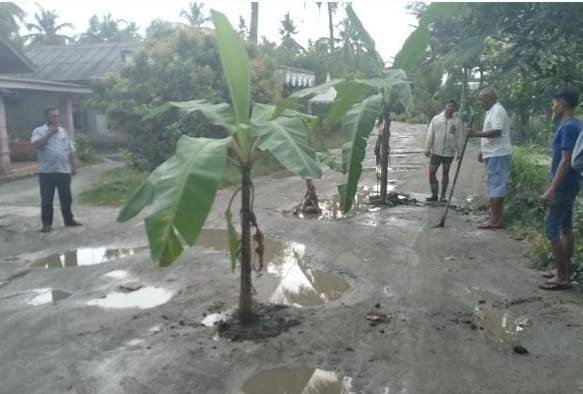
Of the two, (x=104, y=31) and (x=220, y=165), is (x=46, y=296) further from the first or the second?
(x=104, y=31)

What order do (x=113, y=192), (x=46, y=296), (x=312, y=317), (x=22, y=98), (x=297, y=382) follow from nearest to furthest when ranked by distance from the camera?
(x=297, y=382) < (x=312, y=317) < (x=46, y=296) < (x=113, y=192) < (x=22, y=98)

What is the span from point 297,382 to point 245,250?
1.15 metres

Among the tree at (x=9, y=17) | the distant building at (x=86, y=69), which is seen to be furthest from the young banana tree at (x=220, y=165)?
the tree at (x=9, y=17)

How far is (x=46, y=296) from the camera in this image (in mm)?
5430

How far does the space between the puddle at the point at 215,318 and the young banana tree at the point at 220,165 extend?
0.25 metres

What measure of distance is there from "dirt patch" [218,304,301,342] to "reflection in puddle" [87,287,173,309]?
101 centimetres

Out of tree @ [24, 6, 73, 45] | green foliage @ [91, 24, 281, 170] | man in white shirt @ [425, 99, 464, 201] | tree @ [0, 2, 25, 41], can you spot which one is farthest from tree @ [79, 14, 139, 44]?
man in white shirt @ [425, 99, 464, 201]

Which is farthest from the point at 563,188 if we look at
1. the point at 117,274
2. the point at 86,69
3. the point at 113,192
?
the point at 86,69

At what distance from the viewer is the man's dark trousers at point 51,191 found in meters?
7.88

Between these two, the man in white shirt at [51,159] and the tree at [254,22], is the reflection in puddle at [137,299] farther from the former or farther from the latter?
the tree at [254,22]

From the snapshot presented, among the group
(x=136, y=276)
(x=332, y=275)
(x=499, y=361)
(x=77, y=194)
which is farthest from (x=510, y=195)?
(x=77, y=194)

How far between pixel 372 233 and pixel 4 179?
10840 millimetres

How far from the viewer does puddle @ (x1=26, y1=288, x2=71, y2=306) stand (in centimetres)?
524

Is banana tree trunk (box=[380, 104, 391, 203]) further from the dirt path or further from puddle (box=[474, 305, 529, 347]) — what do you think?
puddle (box=[474, 305, 529, 347])
